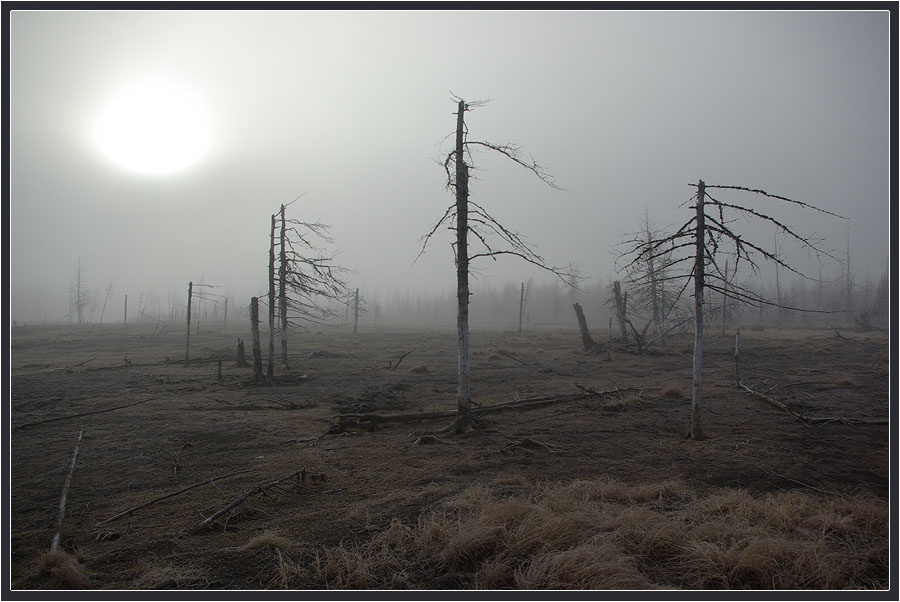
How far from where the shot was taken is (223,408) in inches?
483

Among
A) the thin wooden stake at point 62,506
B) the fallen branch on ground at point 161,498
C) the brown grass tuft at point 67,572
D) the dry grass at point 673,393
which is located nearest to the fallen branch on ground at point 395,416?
the fallen branch on ground at point 161,498

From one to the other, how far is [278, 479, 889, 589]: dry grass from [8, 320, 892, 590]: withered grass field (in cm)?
2

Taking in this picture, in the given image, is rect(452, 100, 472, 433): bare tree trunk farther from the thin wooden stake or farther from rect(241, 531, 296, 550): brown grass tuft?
the thin wooden stake

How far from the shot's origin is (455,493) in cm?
613

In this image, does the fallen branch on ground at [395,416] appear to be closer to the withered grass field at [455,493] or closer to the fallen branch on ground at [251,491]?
the withered grass field at [455,493]

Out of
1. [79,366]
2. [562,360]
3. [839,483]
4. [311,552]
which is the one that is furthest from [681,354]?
[79,366]

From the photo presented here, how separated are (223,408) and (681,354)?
23668 mm

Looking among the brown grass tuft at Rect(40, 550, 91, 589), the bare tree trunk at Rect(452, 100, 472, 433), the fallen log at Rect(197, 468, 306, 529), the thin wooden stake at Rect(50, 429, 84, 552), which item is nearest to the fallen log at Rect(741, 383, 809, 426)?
the bare tree trunk at Rect(452, 100, 472, 433)

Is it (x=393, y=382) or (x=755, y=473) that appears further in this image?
(x=393, y=382)

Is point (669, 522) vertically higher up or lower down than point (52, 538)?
higher up

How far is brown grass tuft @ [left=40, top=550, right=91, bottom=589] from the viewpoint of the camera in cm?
413

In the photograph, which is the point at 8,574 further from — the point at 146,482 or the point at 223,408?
the point at 223,408

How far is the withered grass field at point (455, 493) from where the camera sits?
13.4ft

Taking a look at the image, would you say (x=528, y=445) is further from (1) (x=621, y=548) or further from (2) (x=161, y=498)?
(2) (x=161, y=498)
